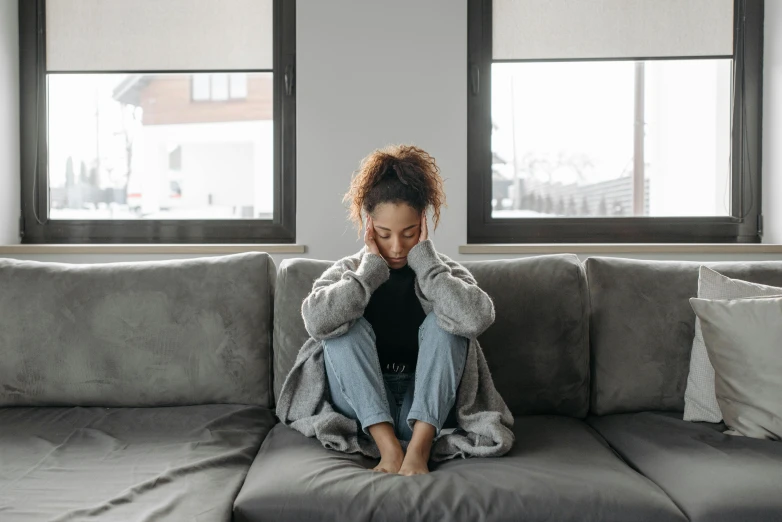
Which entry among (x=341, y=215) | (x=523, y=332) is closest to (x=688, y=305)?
(x=523, y=332)

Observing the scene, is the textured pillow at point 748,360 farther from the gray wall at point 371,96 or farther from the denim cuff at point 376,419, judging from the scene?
the gray wall at point 371,96

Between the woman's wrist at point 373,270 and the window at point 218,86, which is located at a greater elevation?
the window at point 218,86

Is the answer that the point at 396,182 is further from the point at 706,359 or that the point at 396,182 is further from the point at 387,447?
the point at 706,359

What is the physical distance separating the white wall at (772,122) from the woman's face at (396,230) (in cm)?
162

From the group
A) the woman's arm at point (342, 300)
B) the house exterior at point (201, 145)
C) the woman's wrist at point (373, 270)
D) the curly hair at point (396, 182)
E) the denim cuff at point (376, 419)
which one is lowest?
the denim cuff at point (376, 419)

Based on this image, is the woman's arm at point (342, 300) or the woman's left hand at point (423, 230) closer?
the woman's arm at point (342, 300)

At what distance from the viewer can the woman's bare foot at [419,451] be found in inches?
56.9

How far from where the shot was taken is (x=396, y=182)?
1809 mm

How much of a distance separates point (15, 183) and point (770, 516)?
277 centimetres

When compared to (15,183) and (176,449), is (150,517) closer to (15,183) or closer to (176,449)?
(176,449)

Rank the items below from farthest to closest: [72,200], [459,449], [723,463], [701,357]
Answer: [72,200] → [701,357] → [459,449] → [723,463]

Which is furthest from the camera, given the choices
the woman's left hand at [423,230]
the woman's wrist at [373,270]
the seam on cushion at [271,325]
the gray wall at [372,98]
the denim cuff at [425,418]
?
the gray wall at [372,98]

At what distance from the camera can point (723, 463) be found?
147 cm

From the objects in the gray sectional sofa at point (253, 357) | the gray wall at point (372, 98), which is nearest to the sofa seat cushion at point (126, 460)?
the gray sectional sofa at point (253, 357)
